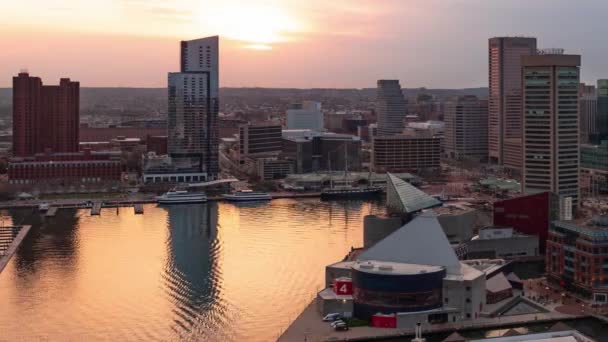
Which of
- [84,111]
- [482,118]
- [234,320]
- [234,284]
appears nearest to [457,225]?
[234,284]

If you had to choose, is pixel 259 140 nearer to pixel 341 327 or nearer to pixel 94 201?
pixel 94 201

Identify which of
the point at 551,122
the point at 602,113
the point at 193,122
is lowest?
the point at 551,122

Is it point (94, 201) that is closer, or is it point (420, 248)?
point (420, 248)

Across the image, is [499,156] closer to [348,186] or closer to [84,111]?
[348,186]

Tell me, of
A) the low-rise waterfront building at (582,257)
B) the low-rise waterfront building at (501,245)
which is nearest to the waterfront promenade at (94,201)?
the low-rise waterfront building at (501,245)

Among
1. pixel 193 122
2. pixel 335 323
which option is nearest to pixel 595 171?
pixel 193 122

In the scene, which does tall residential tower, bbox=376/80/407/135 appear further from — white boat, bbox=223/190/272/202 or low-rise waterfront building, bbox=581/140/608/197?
white boat, bbox=223/190/272/202

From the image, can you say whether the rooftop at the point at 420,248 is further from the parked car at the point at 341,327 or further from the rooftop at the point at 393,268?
the parked car at the point at 341,327
